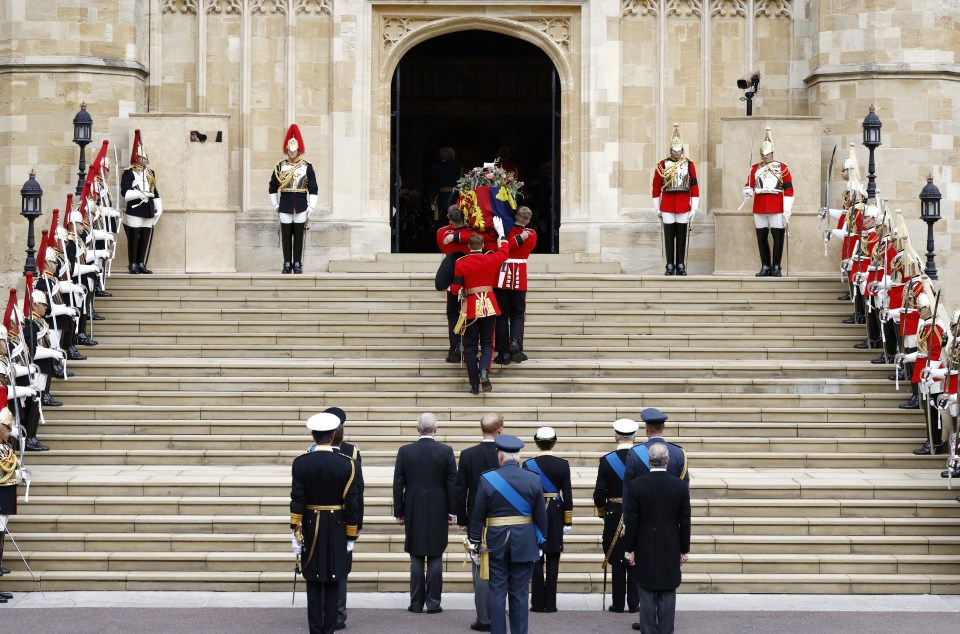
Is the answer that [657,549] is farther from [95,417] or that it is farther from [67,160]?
[67,160]

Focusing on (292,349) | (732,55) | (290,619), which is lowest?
(290,619)

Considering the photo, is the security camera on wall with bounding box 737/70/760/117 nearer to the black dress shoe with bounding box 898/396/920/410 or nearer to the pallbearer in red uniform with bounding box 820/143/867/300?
the pallbearer in red uniform with bounding box 820/143/867/300

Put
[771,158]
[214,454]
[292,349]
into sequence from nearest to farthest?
[214,454], [292,349], [771,158]

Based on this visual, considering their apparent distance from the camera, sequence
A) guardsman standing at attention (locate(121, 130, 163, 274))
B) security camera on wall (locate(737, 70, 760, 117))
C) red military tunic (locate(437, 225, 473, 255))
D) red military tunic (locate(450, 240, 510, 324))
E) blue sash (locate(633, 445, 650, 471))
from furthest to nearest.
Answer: security camera on wall (locate(737, 70, 760, 117)) → guardsman standing at attention (locate(121, 130, 163, 274)) → red military tunic (locate(437, 225, 473, 255)) → red military tunic (locate(450, 240, 510, 324)) → blue sash (locate(633, 445, 650, 471))

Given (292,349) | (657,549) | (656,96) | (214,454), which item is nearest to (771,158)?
(656,96)

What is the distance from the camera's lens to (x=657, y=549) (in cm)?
1000

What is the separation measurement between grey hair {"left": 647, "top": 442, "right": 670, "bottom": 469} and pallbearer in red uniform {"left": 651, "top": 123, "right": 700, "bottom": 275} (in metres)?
10.1

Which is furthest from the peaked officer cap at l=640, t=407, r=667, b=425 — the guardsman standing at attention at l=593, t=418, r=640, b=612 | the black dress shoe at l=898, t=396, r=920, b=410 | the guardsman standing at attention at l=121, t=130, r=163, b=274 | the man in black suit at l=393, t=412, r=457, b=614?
the guardsman standing at attention at l=121, t=130, r=163, b=274

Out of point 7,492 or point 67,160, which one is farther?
point 67,160

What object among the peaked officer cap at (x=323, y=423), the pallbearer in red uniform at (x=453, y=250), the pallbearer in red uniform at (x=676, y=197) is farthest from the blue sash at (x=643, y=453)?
the pallbearer in red uniform at (x=676, y=197)

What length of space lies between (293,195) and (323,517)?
32.8 ft

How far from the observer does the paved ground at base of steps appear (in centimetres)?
1104

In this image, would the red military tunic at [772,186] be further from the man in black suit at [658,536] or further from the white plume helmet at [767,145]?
the man in black suit at [658,536]

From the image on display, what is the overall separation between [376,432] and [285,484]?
175 centimetres
